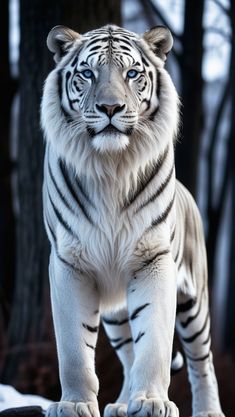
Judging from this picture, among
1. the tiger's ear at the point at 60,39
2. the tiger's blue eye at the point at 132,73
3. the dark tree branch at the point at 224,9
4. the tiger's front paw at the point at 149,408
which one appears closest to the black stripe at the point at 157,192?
the tiger's blue eye at the point at 132,73

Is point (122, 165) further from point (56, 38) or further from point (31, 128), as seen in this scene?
point (31, 128)

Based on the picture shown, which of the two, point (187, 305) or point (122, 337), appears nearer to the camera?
point (187, 305)

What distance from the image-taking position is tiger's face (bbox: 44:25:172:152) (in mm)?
4469

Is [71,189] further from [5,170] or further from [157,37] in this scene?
[5,170]

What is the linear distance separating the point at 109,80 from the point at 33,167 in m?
3.51

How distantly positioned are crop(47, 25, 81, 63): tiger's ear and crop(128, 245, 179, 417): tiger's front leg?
4.05 ft

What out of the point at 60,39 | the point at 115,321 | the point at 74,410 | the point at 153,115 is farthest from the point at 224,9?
the point at 74,410

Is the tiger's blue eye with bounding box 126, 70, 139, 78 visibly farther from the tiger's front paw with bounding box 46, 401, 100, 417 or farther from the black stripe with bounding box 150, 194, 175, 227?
the tiger's front paw with bounding box 46, 401, 100, 417

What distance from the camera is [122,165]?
479 centimetres

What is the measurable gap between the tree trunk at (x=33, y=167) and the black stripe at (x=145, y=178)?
2999 millimetres

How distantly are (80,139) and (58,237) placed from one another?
0.55 meters

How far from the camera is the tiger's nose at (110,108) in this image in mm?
4402

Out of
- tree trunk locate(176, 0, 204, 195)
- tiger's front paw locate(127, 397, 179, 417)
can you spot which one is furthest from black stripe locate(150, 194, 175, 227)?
tree trunk locate(176, 0, 204, 195)

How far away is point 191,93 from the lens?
438 inches
